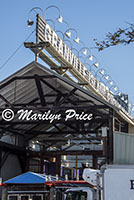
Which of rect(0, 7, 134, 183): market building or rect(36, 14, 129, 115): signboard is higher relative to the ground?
rect(36, 14, 129, 115): signboard

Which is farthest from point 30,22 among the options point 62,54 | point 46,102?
point 46,102

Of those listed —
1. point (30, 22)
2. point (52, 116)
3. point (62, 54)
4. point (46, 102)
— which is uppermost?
point (30, 22)

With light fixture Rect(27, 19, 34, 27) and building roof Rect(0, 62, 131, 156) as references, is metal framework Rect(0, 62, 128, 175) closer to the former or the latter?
building roof Rect(0, 62, 131, 156)

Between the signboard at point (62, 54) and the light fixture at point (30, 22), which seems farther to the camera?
the signboard at point (62, 54)

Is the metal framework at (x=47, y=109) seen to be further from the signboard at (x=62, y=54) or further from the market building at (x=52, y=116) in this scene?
the signboard at (x=62, y=54)

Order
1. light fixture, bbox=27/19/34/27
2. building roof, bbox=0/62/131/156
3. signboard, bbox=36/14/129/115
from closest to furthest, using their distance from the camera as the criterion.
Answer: building roof, bbox=0/62/131/156, light fixture, bbox=27/19/34/27, signboard, bbox=36/14/129/115

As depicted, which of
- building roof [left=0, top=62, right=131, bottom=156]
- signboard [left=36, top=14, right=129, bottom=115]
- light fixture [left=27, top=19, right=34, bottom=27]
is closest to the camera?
building roof [left=0, top=62, right=131, bottom=156]

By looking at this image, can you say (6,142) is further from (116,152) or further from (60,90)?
(116,152)

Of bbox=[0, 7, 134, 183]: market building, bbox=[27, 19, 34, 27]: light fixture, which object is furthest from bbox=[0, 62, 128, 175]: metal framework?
bbox=[27, 19, 34, 27]: light fixture

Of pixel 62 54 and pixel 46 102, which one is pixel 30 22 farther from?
pixel 46 102

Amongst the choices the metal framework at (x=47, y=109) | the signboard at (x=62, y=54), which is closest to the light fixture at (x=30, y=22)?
the signboard at (x=62, y=54)

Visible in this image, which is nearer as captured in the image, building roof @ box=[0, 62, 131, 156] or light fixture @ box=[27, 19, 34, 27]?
building roof @ box=[0, 62, 131, 156]

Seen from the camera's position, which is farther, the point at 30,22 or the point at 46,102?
the point at 46,102

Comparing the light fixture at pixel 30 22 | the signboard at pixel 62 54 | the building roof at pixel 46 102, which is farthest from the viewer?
the signboard at pixel 62 54
